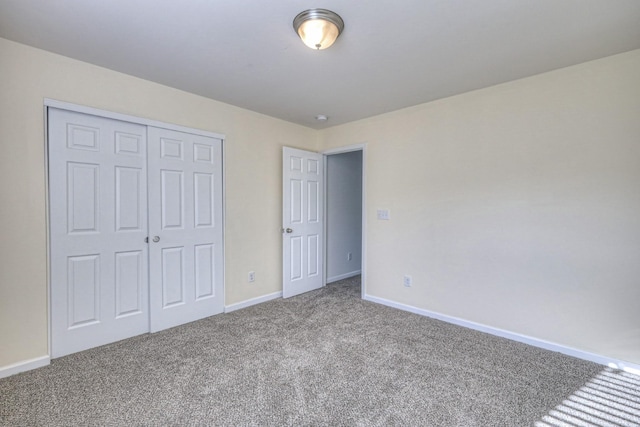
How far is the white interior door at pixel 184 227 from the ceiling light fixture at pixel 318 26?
1.77 metres

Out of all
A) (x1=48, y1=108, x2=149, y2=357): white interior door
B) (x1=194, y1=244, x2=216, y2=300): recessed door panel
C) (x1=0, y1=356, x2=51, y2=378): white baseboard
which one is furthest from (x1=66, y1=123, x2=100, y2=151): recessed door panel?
(x1=0, y1=356, x2=51, y2=378): white baseboard

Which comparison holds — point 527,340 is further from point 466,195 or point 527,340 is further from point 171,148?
point 171,148

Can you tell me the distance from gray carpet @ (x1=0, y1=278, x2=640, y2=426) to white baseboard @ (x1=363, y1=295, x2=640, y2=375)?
0.08m

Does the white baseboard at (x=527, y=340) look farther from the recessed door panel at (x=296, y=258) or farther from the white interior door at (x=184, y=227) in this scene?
the white interior door at (x=184, y=227)

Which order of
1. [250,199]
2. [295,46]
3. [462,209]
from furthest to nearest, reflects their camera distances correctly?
[250,199], [462,209], [295,46]

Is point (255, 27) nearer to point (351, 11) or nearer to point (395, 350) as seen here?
point (351, 11)

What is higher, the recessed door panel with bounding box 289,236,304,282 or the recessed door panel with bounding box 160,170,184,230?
the recessed door panel with bounding box 160,170,184,230

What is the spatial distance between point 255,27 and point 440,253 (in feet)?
8.84

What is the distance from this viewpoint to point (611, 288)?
229cm

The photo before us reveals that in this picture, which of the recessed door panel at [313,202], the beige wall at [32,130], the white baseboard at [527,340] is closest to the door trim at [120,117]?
the beige wall at [32,130]

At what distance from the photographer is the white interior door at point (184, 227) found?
2869 millimetres

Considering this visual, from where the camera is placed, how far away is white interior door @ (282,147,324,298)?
12.9 feet

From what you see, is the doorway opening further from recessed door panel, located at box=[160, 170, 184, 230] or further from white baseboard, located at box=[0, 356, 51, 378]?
white baseboard, located at box=[0, 356, 51, 378]

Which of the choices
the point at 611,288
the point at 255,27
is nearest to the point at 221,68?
the point at 255,27
